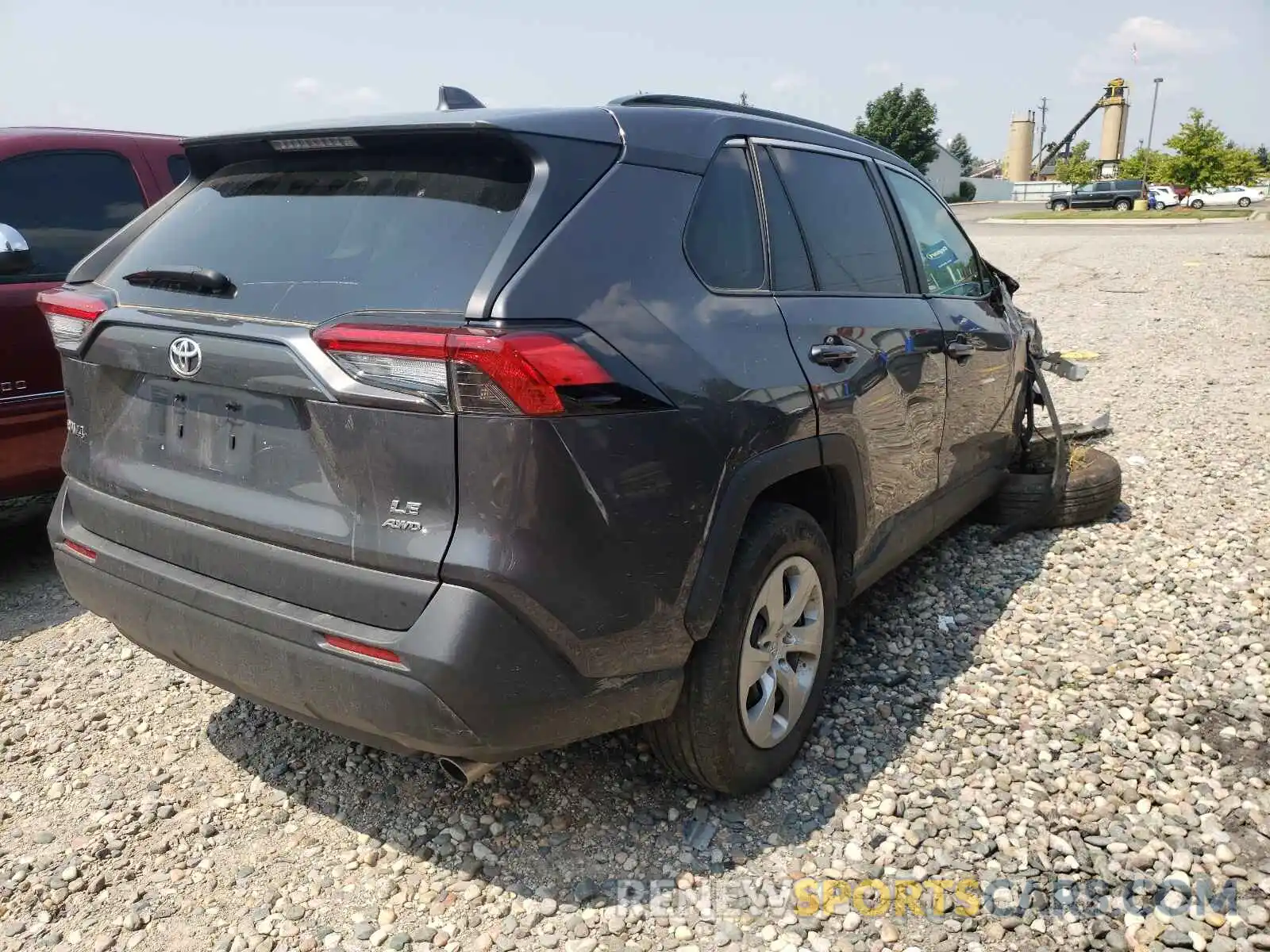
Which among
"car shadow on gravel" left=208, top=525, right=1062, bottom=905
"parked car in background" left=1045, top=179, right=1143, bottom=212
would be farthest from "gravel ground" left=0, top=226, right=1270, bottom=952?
"parked car in background" left=1045, top=179, right=1143, bottom=212

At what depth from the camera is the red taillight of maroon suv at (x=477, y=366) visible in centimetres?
196

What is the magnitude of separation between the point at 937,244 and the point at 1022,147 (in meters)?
107

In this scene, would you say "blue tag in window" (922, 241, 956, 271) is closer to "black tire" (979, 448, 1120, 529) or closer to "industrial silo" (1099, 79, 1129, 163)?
"black tire" (979, 448, 1120, 529)

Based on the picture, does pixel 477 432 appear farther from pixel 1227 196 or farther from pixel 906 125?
pixel 906 125

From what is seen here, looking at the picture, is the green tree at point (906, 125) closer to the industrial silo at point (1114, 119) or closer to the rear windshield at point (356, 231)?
the industrial silo at point (1114, 119)

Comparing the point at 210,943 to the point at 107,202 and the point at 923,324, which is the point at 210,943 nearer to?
the point at 923,324

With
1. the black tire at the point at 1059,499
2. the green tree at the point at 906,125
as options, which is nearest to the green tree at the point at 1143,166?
the green tree at the point at 906,125

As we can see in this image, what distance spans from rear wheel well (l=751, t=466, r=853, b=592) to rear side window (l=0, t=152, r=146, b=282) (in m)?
3.45

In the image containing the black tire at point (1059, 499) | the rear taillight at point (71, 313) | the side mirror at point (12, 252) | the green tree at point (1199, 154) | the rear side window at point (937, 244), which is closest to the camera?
→ the rear taillight at point (71, 313)

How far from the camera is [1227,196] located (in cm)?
5144

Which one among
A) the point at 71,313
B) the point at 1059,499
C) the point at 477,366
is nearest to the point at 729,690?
the point at 477,366

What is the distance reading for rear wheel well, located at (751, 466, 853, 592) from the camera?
292cm

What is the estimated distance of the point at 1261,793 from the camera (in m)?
2.83

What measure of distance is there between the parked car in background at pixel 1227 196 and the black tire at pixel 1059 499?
54.4 metres
